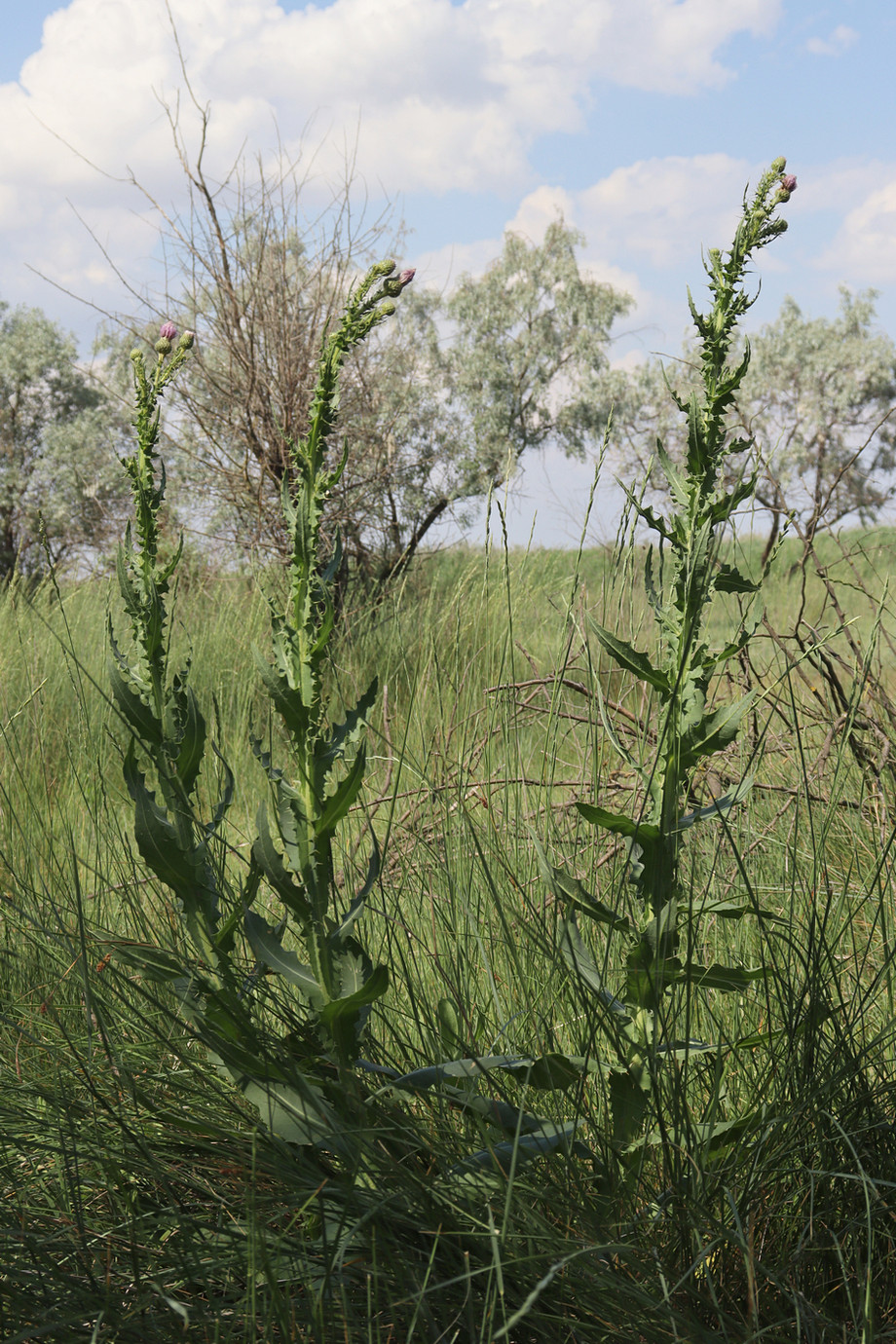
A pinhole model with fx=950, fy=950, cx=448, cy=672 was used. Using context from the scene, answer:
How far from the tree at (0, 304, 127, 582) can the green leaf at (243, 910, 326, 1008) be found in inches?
612

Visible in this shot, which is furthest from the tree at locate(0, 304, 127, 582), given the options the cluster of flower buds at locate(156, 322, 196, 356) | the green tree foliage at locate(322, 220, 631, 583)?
the cluster of flower buds at locate(156, 322, 196, 356)

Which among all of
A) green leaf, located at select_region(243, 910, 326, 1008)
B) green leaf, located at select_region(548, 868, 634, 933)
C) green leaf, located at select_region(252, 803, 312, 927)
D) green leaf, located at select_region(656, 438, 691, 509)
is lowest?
green leaf, located at select_region(243, 910, 326, 1008)

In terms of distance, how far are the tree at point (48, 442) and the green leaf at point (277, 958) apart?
15.6 meters

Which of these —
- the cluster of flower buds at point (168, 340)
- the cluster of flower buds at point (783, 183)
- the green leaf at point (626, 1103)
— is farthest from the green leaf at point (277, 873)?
the cluster of flower buds at point (783, 183)

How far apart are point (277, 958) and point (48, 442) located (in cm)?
1894

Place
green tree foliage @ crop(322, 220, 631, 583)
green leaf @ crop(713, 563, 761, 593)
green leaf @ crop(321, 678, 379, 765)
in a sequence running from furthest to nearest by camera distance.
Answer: green tree foliage @ crop(322, 220, 631, 583), green leaf @ crop(713, 563, 761, 593), green leaf @ crop(321, 678, 379, 765)

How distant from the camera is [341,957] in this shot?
1.16m

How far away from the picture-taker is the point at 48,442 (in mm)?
17969

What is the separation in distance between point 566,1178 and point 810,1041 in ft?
1.15

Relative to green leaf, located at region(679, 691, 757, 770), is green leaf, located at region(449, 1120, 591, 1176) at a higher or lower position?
lower

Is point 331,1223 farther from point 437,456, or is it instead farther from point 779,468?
point 779,468

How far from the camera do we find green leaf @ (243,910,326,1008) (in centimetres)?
115

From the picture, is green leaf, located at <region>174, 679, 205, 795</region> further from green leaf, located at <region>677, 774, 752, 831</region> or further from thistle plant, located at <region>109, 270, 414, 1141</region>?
green leaf, located at <region>677, 774, 752, 831</region>

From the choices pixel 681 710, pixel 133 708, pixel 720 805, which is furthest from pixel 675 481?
pixel 133 708
